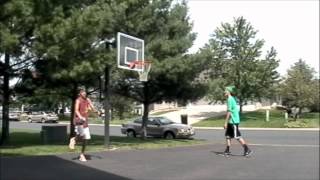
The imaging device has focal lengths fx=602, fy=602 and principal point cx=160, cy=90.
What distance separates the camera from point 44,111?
71.6 metres

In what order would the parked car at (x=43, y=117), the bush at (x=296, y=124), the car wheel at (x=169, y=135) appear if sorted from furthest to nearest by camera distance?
the parked car at (x=43, y=117)
the bush at (x=296, y=124)
the car wheel at (x=169, y=135)

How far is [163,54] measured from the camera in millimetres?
24375

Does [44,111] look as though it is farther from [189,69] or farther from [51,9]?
[51,9]

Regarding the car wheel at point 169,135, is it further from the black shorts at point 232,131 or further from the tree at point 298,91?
the tree at point 298,91

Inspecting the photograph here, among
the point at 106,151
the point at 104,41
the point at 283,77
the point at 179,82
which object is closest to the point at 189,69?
the point at 179,82

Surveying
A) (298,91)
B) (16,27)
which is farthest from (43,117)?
(16,27)

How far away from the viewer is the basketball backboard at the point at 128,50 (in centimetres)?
1942

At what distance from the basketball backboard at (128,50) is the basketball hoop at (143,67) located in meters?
0.09

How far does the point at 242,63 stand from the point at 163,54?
32.3 meters

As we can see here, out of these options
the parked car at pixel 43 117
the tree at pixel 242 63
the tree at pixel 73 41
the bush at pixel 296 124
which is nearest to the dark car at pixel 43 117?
the parked car at pixel 43 117

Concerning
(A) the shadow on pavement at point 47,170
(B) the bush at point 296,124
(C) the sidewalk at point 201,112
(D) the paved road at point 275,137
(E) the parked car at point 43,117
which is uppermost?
(C) the sidewalk at point 201,112

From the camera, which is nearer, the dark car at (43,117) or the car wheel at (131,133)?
the car wheel at (131,133)

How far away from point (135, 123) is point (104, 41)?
14.2m

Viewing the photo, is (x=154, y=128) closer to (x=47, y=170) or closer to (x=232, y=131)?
(x=232, y=131)
